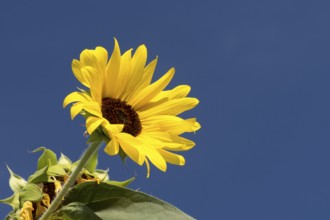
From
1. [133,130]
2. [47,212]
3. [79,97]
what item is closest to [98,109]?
[79,97]

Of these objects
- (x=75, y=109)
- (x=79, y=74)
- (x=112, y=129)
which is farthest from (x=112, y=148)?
(x=79, y=74)

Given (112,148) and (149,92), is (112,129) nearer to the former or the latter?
(112,148)

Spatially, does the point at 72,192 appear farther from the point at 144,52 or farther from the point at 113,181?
the point at 144,52

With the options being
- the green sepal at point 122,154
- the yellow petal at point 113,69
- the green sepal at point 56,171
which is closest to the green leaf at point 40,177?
the green sepal at point 56,171

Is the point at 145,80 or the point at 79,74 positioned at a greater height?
the point at 145,80

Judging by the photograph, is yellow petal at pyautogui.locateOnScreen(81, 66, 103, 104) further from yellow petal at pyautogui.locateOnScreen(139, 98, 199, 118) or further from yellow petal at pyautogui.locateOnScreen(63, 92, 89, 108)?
yellow petal at pyautogui.locateOnScreen(139, 98, 199, 118)

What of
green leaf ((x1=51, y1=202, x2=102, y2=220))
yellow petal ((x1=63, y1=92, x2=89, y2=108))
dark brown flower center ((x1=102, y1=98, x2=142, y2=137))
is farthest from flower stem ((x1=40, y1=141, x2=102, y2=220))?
dark brown flower center ((x1=102, y1=98, x2=142, y2=137))
